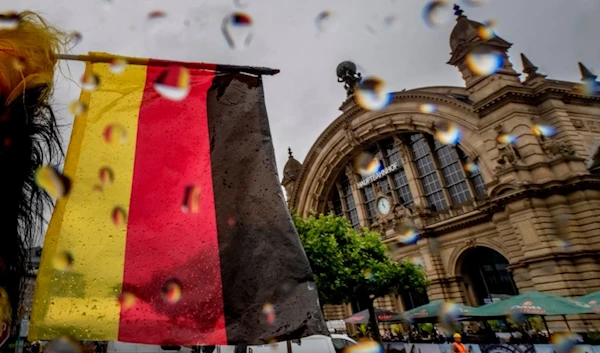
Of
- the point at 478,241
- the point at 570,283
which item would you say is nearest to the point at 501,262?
the point at 478,241

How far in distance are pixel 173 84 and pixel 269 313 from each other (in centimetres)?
165

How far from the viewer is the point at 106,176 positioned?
2197 millimetres

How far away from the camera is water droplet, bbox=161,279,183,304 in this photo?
1906 millimetres

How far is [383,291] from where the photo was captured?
19.0 meters

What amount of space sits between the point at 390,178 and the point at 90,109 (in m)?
26.9

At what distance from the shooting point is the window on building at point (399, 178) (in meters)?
26.8

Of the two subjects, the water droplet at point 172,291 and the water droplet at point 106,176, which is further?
the water droplet at point 106,176

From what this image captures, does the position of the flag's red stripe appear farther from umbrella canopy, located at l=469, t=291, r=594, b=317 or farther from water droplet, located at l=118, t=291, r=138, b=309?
umbrella canopy, located at l=469, t=291, r=594, b=317

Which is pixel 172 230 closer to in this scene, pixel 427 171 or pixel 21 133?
pixel 21 133

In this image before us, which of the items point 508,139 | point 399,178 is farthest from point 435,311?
point 399,178

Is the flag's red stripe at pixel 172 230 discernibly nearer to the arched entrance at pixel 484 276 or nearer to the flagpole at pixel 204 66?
the flagpole at pixel 204 66

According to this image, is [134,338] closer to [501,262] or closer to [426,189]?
[501,262]

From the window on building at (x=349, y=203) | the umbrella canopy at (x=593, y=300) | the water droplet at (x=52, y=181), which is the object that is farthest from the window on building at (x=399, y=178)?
the water droplet at (x=52, y=181)

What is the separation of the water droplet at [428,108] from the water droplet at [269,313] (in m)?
24.1
